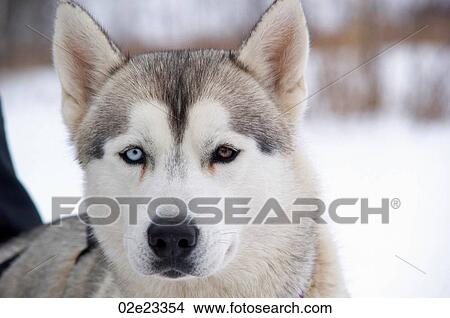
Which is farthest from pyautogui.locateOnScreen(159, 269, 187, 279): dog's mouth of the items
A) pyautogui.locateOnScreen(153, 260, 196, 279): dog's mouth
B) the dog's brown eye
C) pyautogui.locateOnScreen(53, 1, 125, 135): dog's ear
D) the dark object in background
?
the dark object in background

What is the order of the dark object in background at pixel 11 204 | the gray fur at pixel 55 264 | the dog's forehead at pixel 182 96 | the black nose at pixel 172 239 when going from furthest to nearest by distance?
the dark object in background at pixel 11 204 < the gray fur at pixel 55 264 < the dog's forehead at pixel 182 96 < the black nose at pixel 172 239

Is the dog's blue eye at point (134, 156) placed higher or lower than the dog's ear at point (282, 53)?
lower

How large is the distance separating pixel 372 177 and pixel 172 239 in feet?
1.76

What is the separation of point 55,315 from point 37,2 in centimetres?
62

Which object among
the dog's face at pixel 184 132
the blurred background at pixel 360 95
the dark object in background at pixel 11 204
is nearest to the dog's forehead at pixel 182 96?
the dog's face at pixel 184 132

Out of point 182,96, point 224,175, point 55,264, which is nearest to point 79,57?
point 182,96

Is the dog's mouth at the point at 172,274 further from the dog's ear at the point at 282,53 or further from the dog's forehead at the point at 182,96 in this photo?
the dog's ear at the point at 282,53

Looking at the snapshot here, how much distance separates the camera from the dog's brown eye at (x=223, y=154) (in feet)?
2.97

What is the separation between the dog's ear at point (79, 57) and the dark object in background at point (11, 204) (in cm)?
43

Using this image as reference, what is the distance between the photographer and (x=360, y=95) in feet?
4.11

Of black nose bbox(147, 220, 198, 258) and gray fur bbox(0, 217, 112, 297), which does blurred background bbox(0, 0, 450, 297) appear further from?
black nose bbox(147, 220, 198, 258)

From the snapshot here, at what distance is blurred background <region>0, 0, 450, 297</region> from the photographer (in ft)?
3.76

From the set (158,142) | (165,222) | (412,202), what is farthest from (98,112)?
(412,202)

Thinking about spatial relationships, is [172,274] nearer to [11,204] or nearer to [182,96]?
[182,96]
